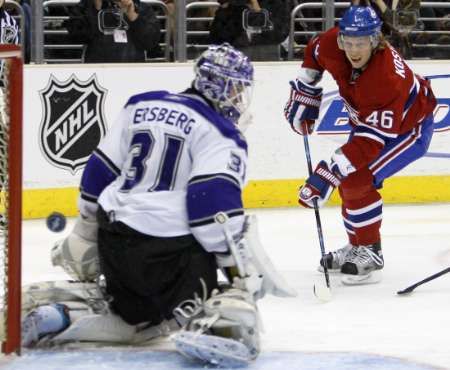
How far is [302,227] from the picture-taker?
670 centimetres

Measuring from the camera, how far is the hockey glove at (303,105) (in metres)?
5.46

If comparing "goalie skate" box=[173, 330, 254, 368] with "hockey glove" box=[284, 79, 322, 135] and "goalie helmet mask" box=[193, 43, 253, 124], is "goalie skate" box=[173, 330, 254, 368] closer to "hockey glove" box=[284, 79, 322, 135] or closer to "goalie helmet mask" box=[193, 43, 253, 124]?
"goalie helmet mask" box=[193, 43, 253, 124]

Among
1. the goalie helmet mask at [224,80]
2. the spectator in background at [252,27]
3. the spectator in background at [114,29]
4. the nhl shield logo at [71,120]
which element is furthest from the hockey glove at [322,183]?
the spectator in background at [252,27]

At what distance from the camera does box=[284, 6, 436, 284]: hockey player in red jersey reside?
197 inches

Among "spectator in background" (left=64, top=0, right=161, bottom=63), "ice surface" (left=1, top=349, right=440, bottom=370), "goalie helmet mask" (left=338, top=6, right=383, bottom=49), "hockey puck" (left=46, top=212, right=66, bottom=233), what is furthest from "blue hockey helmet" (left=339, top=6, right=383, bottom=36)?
"spectator in background" (left=64, top=0, right=161, bottom=63)

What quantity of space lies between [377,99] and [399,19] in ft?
9.39

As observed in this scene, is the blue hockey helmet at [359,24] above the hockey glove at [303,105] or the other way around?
above

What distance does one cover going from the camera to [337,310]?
475cm

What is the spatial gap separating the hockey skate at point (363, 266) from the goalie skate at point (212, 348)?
1.66 meters

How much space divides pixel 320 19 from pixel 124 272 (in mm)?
4141

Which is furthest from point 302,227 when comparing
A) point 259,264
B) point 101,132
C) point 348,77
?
point 259,264

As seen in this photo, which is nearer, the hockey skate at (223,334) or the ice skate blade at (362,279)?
the hockey skate at (223,334)

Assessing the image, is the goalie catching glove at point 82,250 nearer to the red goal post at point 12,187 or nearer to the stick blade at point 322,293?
the red goal post at point 12,187

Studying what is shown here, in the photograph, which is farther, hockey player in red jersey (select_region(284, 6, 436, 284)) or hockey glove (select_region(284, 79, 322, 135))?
hockey glove (select_region(284, 79, 322, 135))
